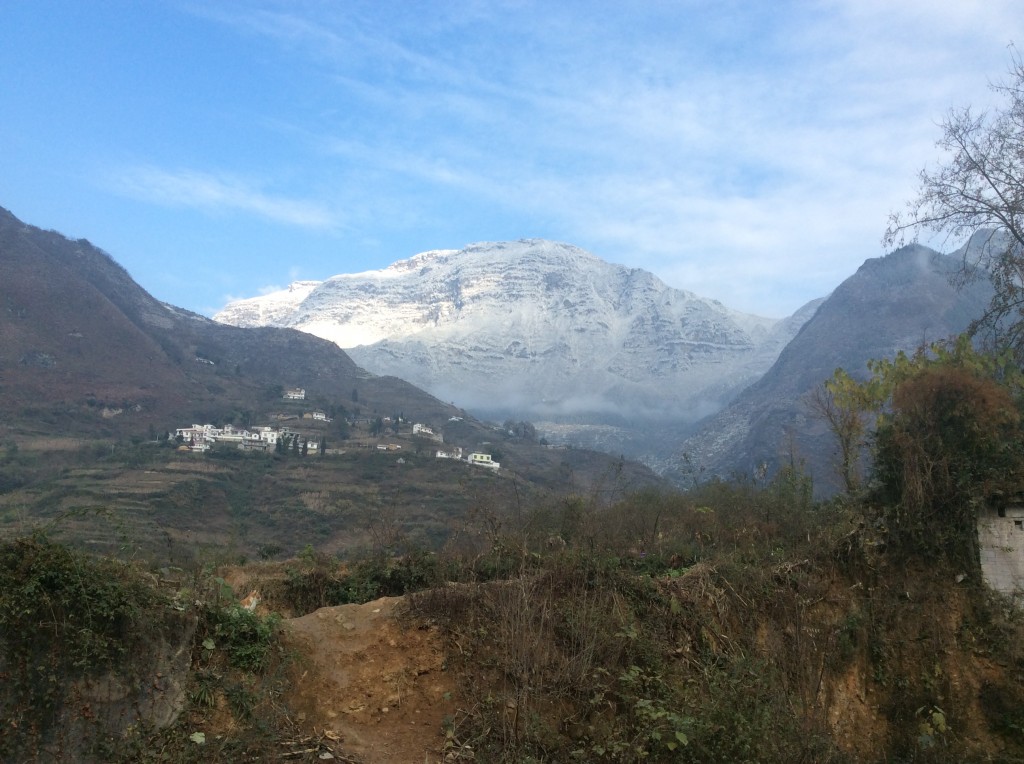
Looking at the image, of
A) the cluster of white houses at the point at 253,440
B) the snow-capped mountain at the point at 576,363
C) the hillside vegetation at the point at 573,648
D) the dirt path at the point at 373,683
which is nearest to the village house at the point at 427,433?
the cluster of white houses at the point at 253,440

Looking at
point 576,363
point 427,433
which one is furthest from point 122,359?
point 576,363

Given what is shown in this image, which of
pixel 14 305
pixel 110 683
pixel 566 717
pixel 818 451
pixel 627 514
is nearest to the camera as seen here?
pixel 110 683

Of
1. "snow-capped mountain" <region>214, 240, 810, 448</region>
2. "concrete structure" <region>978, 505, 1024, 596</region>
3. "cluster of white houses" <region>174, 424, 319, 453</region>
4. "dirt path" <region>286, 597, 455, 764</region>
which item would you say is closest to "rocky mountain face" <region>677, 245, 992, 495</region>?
"cluster of white houses" <region>174, 424, 319, 453</region>

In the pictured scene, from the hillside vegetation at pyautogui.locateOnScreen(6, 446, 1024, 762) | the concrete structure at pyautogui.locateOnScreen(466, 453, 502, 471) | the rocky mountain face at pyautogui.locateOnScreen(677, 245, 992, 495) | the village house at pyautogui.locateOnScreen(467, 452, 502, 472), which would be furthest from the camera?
the rocky mountain face at pyautogui.locateOnScreen(677, 245, 992, 495)

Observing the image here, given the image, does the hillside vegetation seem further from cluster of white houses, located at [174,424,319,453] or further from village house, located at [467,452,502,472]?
cluster of white houses, located at [174,424,319,453]

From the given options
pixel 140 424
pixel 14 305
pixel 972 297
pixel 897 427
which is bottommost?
pixel 140 424

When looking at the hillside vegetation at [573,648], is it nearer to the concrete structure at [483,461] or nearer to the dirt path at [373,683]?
the dirt path at [373,683]

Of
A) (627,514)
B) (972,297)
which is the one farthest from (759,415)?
(627,514)

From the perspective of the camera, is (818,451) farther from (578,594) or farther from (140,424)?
(140,424)
